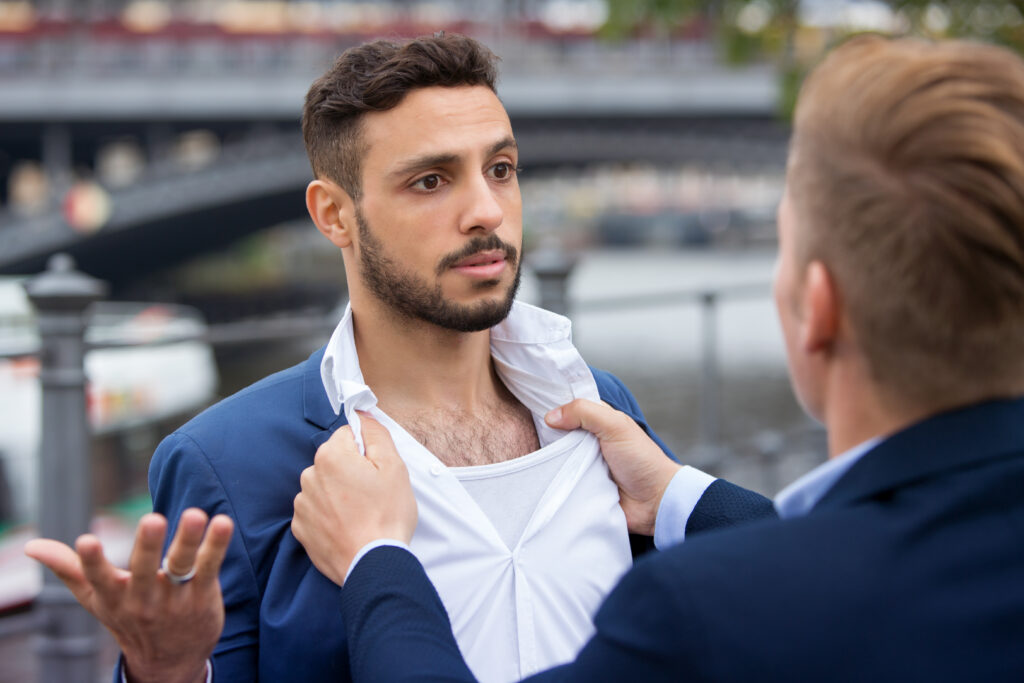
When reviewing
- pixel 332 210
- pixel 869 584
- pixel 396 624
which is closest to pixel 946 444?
pixel 869 584

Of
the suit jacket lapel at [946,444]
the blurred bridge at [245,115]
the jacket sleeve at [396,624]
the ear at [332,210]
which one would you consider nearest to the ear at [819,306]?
the suit jacket lapel at [946,444]

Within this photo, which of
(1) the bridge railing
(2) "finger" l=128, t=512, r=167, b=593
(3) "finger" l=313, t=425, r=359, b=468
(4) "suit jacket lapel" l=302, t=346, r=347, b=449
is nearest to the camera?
(2) "finger" l=128, t=512, r=167, b=593

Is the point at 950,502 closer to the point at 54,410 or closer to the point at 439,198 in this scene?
the point at 439,198

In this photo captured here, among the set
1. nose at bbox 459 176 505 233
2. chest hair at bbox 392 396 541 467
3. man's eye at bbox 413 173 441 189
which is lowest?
chest hair at bbox 392 396 541 467

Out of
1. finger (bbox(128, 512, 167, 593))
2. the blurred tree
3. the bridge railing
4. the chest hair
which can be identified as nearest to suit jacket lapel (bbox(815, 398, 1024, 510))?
finger (bbox(128, 512, 167, 593))

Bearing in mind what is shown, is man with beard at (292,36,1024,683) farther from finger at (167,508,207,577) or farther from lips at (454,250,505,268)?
lips at (454,250,505,268)

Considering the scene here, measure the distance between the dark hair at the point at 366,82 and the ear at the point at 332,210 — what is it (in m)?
0.02

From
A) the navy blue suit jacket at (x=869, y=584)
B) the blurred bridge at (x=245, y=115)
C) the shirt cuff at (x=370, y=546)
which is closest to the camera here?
the navy blue suit jacket at (x=869, y=584)

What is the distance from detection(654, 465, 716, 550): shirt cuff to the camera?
72.9 inches

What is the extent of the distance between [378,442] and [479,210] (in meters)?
0.44

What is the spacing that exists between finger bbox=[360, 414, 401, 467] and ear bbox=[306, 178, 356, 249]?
14.4 inches

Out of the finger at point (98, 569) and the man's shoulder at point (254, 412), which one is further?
the man's shoulder at point (254, 412)

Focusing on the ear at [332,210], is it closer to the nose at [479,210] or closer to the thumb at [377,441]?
the nose at [479,210]

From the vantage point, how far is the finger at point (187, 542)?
126 cm
